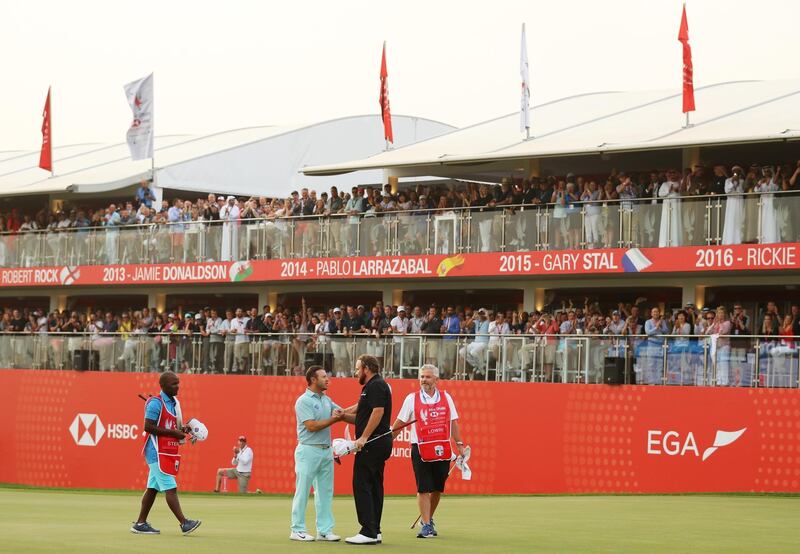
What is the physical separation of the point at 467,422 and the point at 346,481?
371 cm

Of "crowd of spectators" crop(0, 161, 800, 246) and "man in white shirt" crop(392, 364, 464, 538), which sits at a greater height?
"crowd of spectators" crop(0, 161, 800, 246)

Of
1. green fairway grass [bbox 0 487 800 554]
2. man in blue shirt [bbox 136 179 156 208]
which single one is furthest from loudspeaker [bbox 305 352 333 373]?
man in blue shirt [bbox 136 179 156 208]

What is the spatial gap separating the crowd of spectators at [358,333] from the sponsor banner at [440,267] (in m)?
0.89

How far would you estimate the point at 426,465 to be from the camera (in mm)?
15203

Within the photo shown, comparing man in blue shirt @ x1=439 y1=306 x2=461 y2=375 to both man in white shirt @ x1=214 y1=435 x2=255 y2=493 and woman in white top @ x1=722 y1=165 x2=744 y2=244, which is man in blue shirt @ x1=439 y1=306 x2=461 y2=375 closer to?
man in white shirt @ x1=214 y1=435 x2=255 y2=493

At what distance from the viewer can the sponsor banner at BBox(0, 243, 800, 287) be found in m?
28.0

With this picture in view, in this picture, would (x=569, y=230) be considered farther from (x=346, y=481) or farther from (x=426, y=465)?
(x=426, y=465)

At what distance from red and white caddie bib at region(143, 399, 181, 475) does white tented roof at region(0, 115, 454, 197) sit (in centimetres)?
2953

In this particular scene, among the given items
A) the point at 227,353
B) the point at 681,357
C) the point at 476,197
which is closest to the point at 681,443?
the point at 681,357

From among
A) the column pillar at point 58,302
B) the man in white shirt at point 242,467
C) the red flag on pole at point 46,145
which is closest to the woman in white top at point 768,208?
the man in white shirt at point 242,467

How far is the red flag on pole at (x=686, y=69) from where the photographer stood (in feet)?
107

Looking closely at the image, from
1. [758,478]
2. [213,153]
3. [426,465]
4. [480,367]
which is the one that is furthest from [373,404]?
[213,153]

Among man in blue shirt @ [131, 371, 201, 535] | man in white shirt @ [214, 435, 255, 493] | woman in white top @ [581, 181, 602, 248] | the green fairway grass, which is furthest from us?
man in white shirt @ [214, 435, 255, 493]

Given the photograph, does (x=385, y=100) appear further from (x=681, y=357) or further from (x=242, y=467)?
(x=681, y=357)
